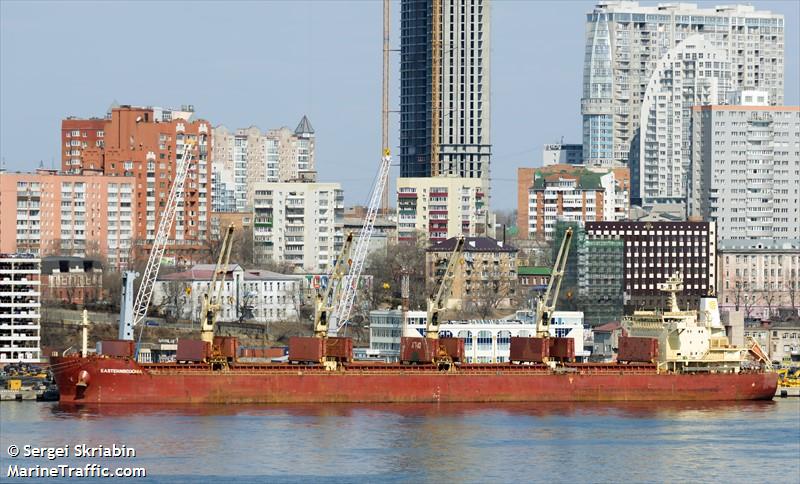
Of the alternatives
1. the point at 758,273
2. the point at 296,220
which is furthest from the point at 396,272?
the point at 758,273

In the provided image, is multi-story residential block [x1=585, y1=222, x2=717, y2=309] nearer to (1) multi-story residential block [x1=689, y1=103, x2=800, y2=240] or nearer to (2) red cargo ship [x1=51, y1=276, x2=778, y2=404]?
(1) multi-story residential block [x1=689, y1=103, x2=800, y2=240]

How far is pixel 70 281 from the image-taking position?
142375mm

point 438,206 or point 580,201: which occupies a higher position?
point 580,201

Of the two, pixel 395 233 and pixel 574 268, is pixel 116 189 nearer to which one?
pixel 395 233

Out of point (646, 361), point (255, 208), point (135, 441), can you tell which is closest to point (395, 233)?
point (255, 208)

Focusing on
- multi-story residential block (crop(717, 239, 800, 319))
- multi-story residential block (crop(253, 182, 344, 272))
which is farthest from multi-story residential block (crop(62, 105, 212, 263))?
multi-story residential block (crop(717, 239, 800, 319))

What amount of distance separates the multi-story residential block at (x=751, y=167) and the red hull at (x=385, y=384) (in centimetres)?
9469

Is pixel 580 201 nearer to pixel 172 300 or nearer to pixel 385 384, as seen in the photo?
pixel 172 300

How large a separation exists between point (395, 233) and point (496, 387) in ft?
290

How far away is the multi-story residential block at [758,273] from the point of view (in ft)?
545

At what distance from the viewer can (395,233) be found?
18262cm

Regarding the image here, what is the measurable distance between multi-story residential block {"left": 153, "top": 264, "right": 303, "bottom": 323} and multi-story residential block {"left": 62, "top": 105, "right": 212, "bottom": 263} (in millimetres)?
21464

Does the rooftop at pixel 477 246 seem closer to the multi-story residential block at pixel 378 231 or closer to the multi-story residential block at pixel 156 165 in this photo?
the multi-story residential block at pixel 378 231

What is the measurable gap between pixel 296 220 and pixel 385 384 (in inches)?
3201
